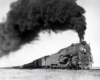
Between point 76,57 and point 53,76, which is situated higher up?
point 76,57

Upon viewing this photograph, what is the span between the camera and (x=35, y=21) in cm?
3347

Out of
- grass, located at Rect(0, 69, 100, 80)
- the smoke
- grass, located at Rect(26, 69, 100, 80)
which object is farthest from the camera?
the smoke

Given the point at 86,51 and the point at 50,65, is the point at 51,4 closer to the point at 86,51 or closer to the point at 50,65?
the point at 86,51

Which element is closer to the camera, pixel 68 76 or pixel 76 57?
pixel 68 76

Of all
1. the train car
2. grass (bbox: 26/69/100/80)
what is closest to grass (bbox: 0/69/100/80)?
grass (bbox: 26/69/100/80)

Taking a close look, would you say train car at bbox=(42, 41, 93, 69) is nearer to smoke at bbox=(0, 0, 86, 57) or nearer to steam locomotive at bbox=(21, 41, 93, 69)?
steam locomotive at bbox=(21, 41, 93, 69)

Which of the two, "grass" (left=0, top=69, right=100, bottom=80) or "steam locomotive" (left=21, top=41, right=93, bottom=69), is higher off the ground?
"steam locomotive" (left=21, top=41, right=93, bottom=69)

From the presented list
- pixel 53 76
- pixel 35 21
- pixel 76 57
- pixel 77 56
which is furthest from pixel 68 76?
pixel 35 21

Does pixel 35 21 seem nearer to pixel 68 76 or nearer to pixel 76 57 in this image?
pixel 76 57

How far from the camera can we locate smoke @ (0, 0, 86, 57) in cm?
2889

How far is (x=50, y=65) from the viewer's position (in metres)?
42.0

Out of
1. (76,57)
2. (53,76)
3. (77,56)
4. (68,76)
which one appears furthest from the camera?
(76,57)

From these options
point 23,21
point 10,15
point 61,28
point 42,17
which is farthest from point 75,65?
point 10,15

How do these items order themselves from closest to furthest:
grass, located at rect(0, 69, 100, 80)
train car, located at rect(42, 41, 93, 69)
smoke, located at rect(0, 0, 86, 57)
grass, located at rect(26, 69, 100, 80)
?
grass, located at rect(26, 69, 100, 80) < grass, located at rect(0, 69, 100, 80) < smoke, located at rect(0, 0, 86, 57) < train car, located at rect(42, 41, 93, 69)
